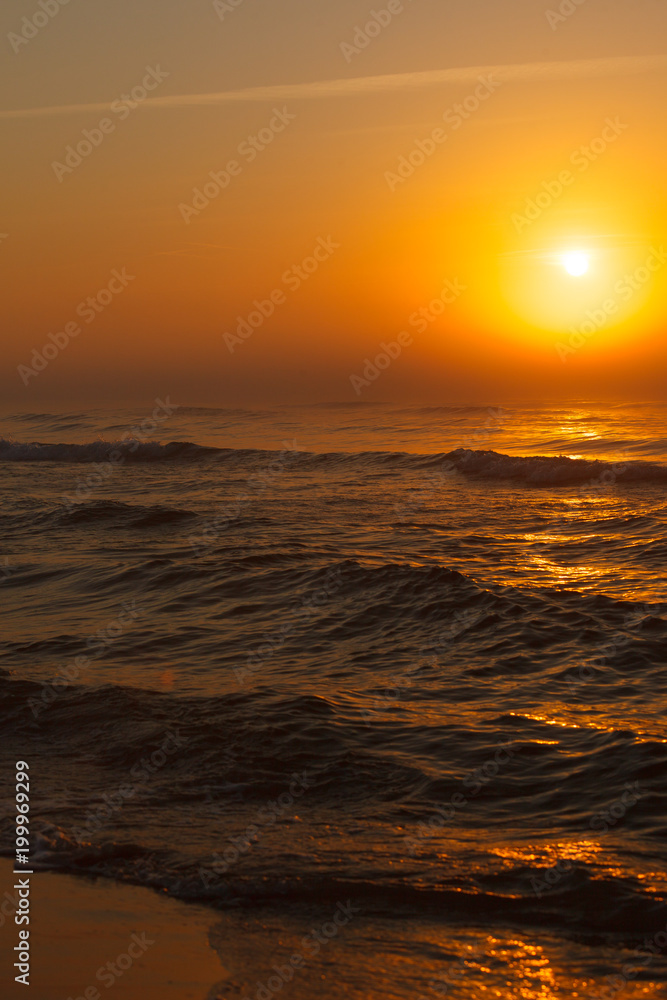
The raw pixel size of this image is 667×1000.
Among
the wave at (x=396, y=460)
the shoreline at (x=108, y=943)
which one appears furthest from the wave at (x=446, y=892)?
the wave at (x=396, y=460)

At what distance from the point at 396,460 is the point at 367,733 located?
20.3 meters

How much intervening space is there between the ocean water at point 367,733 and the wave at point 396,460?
433cm

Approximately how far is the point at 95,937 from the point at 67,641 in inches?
245

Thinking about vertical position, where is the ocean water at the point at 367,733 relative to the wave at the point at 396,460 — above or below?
below

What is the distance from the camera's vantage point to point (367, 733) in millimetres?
7582

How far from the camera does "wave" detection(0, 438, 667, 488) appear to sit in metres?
23.0

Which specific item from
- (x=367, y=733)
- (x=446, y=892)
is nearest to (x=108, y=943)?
(x=446, y=892)

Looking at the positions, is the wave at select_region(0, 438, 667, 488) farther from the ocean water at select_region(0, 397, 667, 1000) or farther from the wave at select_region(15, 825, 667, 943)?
the wave at select_region(15, 825, 667, 943)

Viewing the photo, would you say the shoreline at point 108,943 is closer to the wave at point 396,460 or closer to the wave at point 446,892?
the wave at point 446,892

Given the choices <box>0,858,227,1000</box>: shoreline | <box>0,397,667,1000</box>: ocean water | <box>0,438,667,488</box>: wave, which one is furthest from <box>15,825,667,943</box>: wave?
<box>0,438,667,488</box>: wave

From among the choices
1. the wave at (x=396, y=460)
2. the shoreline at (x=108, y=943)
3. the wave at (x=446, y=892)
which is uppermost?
the wave at (x=396, y=460)

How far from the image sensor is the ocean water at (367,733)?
190 inches

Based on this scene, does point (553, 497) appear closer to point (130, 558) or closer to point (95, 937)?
point (130, 558)

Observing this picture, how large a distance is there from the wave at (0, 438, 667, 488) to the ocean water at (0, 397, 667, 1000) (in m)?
4.33
